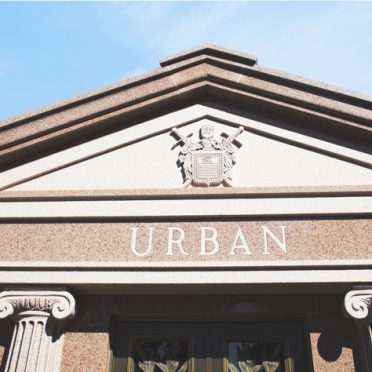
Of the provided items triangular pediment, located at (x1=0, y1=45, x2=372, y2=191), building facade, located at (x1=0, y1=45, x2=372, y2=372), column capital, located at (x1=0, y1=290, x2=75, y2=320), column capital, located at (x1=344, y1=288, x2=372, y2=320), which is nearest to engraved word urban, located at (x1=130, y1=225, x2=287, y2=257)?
building facade, located at (x1=0, y1=45, x2=372, y2=372)

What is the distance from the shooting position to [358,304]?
5.23 metres

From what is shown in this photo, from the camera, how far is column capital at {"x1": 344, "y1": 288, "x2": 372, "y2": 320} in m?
5.20

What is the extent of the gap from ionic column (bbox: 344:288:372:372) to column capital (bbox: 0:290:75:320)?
320 cm

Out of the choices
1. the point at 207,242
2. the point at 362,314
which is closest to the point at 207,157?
the point at 207,242

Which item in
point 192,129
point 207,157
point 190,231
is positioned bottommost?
point 190,231

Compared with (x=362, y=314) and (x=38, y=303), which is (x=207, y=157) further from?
(x=38, y=303)

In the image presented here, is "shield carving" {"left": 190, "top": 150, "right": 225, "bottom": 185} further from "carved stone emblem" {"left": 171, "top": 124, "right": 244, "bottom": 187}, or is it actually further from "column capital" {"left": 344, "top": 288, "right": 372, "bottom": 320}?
"column capital" {"left": 344, "top": 288, "right": 372, "bottom": 320}

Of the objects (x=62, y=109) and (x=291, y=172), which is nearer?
(x=291, y=172)

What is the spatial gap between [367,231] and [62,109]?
171 inches

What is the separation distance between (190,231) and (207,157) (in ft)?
3.61

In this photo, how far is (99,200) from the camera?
6.11 metres

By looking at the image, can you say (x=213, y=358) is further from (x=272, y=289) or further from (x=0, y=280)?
(x=0, y=280)

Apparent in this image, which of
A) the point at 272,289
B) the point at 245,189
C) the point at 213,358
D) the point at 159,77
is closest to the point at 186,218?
the point at 245,189

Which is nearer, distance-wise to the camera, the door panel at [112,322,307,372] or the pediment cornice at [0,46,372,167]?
the door panel at [112,322,307,372]
